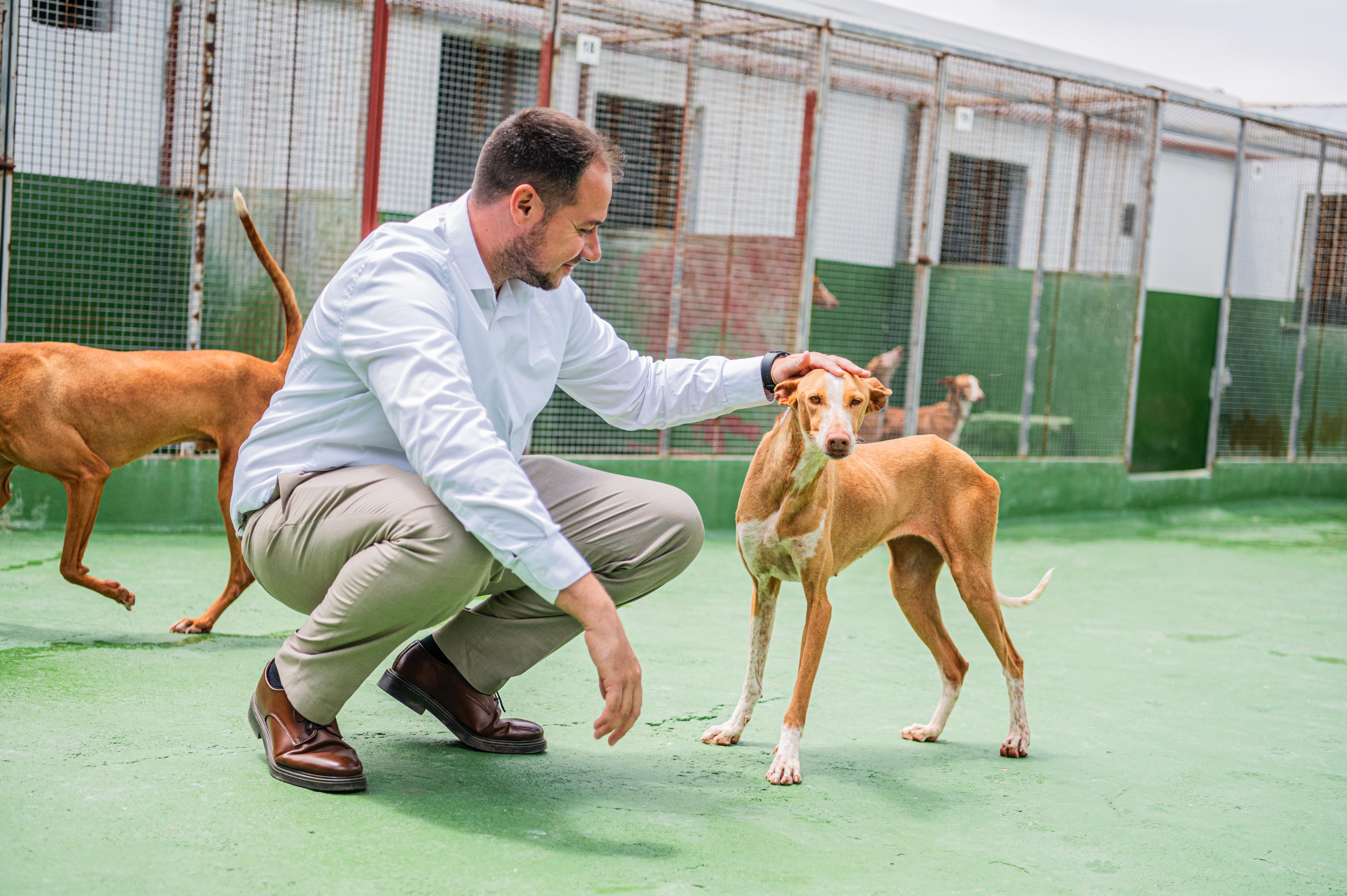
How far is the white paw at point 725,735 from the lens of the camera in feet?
9.65

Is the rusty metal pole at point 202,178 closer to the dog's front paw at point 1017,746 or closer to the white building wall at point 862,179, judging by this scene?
the white building wall at point 862,179

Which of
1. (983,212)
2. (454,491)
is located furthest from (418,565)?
(983,212)

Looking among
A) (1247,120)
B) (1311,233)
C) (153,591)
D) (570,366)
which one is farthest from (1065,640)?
(1311,233)

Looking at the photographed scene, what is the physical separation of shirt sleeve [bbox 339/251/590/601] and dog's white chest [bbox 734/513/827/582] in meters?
0.94

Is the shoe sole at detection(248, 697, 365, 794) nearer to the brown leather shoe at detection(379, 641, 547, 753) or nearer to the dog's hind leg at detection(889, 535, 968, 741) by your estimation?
the brown leather shoe at detection(379, 641, 547, 753)

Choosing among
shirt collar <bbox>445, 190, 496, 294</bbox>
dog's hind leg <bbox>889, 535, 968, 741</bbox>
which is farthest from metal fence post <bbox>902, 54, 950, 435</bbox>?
shirt collar <bbox>445, 190, 496, 294</bbox>

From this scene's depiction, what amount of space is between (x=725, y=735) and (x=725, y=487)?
12.8ft

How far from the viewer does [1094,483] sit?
321 inches

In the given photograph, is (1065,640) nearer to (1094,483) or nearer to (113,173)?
(1094,483)

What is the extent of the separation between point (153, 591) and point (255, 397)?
89 centimetres

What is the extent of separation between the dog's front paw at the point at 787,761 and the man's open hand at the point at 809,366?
0.83 metres

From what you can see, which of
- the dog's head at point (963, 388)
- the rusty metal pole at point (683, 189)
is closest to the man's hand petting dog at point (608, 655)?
the rusty metal pole at point (683, 189)

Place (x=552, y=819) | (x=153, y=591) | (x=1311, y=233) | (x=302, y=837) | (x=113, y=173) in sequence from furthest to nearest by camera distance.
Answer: (x=1311, y=233) < (x=113, y=173) < (x=153, y=591) < (x=552, y=819) < (x=302, y=837)

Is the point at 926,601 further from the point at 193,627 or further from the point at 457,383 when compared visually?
the point at 193,627
